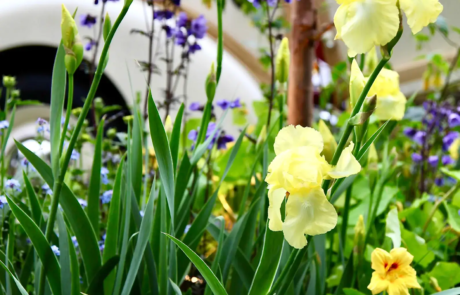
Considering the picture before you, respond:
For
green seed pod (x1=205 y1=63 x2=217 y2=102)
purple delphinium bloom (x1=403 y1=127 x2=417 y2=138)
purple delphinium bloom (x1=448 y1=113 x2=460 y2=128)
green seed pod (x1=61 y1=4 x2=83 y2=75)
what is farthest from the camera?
purple delphinium bloom (x1=403 y1=127 x2=417 y2=138)

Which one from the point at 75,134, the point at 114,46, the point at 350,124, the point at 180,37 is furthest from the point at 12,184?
the point at 114,46

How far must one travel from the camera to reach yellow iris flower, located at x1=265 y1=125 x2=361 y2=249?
1.07 ft

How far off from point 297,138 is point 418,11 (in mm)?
125

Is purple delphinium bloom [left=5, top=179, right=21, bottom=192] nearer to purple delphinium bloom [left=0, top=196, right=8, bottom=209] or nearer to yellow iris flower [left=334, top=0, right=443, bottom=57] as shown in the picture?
purple delphinium bloom [left=0, top=196, right=8, bottom=209]

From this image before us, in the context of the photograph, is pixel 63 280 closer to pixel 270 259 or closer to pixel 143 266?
pixel 143 266

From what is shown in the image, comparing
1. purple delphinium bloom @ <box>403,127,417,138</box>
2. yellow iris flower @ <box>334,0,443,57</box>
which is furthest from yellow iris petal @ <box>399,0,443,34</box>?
purple delphinium bloom @ <box>403,127,417,138</box>

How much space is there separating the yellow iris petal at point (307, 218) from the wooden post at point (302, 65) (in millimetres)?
583

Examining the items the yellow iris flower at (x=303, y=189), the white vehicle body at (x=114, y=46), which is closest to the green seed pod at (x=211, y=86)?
the yellow iris flower at (x=303, y=189)

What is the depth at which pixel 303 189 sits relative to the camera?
1.10 feet

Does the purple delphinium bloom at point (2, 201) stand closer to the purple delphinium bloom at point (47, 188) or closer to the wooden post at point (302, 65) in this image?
the purple delphinium bloom at point (47, 188)

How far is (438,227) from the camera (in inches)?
33.1

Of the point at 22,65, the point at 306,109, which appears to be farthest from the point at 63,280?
the point at 22,65

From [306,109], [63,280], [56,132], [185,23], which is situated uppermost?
[185,23]

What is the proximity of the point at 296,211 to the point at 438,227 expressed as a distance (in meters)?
0.61
